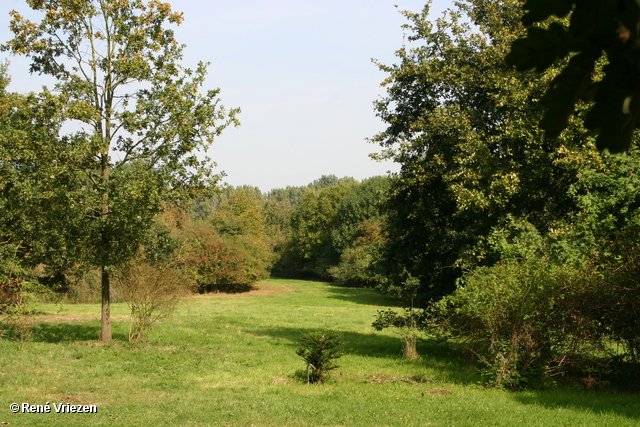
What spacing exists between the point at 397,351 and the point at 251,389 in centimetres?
688

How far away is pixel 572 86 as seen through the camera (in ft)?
5.65

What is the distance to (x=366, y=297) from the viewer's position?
4691cm

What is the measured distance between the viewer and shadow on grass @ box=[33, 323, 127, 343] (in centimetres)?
1609

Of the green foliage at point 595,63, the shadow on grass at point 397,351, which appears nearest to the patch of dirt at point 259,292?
the shadow on grass at point 397,351

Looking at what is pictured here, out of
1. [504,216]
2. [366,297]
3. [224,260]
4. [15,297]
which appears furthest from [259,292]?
[504,216]

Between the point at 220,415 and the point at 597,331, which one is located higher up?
the point at 597,331

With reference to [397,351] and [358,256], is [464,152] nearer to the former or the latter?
[397,351]

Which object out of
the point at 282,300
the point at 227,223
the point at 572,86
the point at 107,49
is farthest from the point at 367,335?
the point at 227,223

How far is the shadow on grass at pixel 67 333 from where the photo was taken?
1609 centimetres

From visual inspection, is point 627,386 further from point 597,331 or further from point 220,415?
point 220,415

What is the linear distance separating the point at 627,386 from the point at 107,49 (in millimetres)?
14156

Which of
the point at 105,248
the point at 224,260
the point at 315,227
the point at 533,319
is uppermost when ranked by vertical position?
the point at 315,227

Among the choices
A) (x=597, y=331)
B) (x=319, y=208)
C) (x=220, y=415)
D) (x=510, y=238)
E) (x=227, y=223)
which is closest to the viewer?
(x=220, y=415)

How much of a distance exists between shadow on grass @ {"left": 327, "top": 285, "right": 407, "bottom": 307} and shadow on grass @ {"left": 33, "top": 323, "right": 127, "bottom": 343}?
25.6 m
